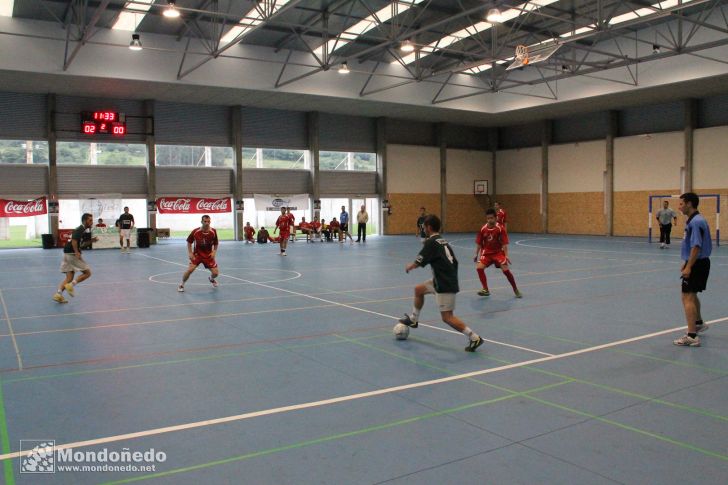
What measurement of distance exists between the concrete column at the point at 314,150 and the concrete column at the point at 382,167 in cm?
473

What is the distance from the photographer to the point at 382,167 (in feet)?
133

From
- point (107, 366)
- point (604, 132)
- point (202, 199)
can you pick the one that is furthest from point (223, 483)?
point (604, 132)

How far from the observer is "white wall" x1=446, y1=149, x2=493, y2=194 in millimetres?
43969

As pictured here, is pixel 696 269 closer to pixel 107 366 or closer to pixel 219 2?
pixel 107 366

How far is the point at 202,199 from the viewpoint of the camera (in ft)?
116

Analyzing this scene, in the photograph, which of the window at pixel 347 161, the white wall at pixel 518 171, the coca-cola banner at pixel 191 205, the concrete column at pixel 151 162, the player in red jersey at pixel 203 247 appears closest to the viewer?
the player in red jersey at pixel 203 247

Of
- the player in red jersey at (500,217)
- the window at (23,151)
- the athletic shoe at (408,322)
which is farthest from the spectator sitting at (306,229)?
the athletic shoe at (408,322)

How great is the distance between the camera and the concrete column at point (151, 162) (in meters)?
33.1

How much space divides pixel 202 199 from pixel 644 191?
87.8 ft

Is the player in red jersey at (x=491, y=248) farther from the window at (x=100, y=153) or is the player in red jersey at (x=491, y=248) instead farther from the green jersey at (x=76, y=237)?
the window at (x=100, y=153)

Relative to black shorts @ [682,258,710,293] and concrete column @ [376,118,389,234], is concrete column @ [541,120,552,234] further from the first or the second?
black shorts @ [682,258,710,293]

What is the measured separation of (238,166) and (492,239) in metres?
25.2

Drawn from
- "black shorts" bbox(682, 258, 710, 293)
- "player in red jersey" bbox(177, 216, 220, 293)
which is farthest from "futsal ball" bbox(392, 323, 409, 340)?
"player in red jersey" bbox(177, 216, 220, 293)

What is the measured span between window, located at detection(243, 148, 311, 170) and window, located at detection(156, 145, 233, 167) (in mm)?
1216
